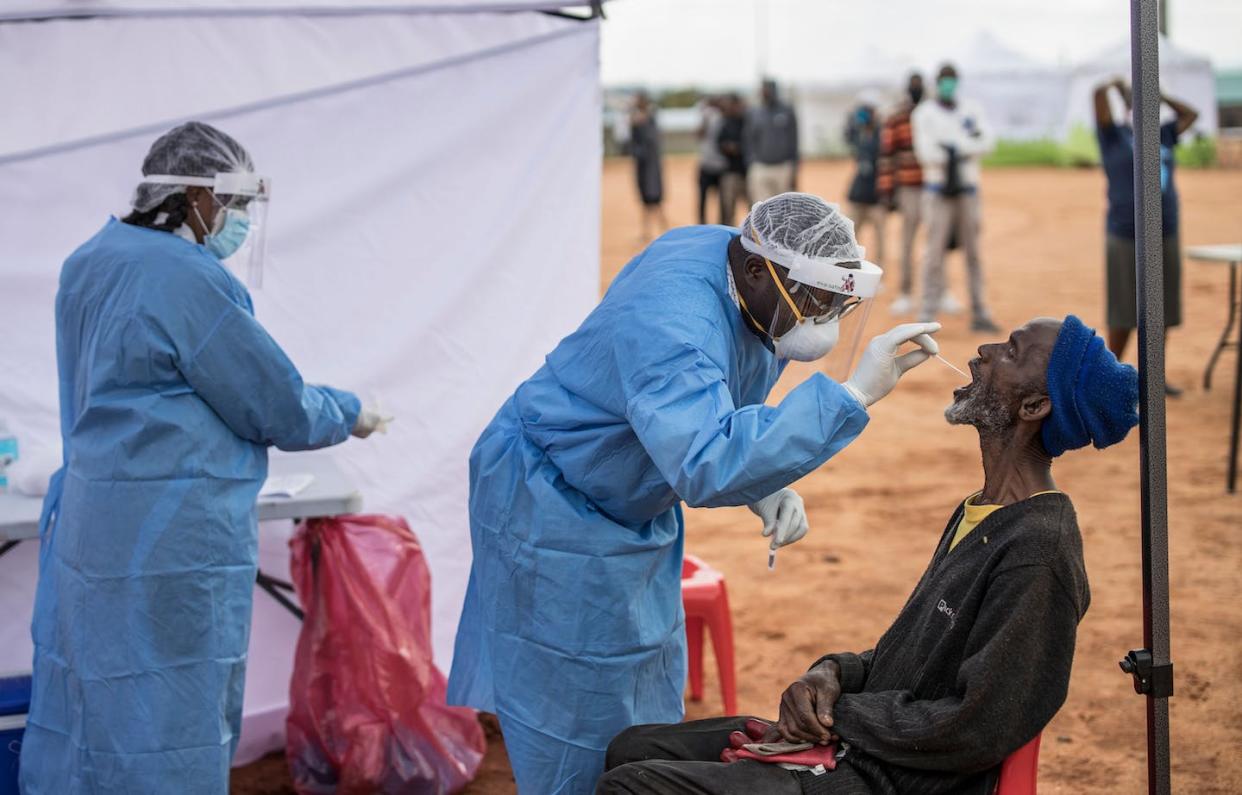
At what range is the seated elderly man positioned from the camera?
2.30 m

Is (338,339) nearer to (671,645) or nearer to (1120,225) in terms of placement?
(671,645)

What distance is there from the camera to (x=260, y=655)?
449 centimetres

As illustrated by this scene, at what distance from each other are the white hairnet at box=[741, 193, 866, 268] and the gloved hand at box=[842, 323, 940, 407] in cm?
22

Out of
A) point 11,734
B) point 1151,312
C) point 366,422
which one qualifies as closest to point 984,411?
point 1151,312

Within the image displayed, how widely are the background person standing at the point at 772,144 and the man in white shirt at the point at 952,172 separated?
10.4 feet

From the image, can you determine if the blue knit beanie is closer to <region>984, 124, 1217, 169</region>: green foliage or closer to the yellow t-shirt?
the yellow t-shirt

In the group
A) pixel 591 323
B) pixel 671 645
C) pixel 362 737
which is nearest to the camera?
pixel 591 323

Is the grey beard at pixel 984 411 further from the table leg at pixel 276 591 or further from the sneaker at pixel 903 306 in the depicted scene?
the sneaker at pixel 903 306

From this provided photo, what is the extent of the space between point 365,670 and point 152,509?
1037 millimetres

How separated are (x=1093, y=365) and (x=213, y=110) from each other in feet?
9.94

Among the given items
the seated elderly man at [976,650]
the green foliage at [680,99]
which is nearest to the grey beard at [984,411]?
the seated elderly man at [976,650]

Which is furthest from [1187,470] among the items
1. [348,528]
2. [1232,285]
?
[348,528]

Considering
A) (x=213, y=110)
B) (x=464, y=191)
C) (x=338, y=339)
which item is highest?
(x=213, y=110)

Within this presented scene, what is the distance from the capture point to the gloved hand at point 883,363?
2439 millimetres
